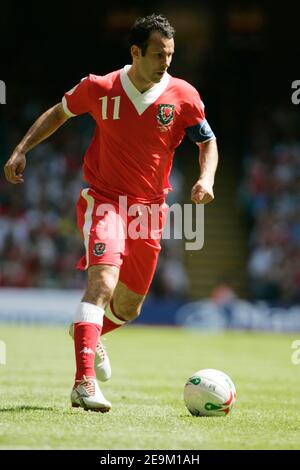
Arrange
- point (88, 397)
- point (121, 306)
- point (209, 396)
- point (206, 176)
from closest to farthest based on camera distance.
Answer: point (88, 397), point (209, 396), point (206, 176), point (121, 306)

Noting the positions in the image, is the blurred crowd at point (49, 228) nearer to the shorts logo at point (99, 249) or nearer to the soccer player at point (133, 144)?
the soccer player at point (133, 144)

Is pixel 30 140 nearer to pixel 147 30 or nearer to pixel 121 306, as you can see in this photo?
pixel 147 30

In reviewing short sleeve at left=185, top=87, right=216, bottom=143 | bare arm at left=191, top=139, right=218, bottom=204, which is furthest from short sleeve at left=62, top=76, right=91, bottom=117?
bare arm at left=191, top=139, right=218, bottom=204

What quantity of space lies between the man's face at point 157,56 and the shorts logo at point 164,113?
0.24 m

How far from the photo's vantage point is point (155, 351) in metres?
14.9

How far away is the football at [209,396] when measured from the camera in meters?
7.11

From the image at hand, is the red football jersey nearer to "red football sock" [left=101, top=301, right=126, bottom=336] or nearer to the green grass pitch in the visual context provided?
"red football sock" [left=101, top=301, right=126, bottom=336]

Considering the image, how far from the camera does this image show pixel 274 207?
2245 centimetres

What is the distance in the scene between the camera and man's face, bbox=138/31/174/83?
7488 mm

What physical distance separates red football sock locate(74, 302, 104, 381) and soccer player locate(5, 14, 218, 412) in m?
0.33

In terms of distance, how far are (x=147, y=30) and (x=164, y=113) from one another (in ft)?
2.13

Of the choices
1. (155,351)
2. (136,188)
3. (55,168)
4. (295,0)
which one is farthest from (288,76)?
(136,188)

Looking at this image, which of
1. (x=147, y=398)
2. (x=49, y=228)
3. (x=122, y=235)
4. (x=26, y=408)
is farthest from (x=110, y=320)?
(x=49, y=228)

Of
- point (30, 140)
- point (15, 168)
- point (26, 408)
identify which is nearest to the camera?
point (26, 408)
